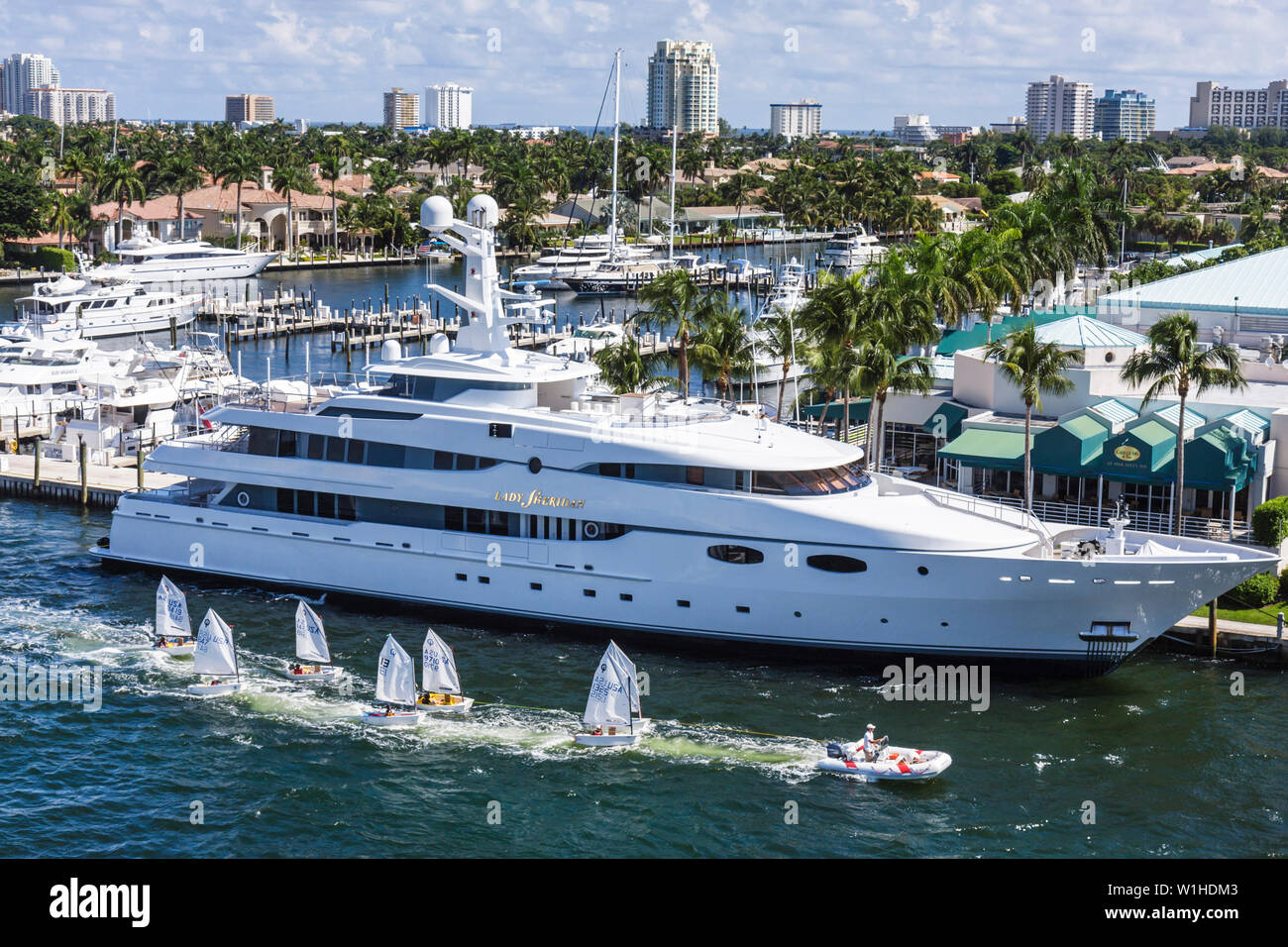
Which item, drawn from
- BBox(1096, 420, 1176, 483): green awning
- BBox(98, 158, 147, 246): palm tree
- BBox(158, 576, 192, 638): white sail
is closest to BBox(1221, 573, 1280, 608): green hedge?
BBox(1096, 420, 1176, 483): green awning

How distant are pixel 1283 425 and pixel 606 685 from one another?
23.5m

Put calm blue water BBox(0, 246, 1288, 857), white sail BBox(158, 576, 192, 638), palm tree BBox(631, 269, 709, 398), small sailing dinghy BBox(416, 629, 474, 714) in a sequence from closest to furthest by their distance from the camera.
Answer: calm blue water BBox(0, 246, 1288, 857) → small sailing dinghy BBox(416, 629, 474, 714) → white sail BBox(158, 576, 192, 638) → palm tree BBox(631, 269, 709, 398)

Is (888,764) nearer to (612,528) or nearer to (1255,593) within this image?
(612,528)

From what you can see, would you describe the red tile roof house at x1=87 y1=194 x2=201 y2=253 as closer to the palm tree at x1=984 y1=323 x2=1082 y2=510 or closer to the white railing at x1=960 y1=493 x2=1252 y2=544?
the palm tree at x1=984 y1=323 x2=1082 y2=510

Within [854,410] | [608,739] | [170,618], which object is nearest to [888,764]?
[608,739]

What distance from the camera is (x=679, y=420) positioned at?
34.8 metres

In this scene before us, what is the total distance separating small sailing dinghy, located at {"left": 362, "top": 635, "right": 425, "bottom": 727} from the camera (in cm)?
2948

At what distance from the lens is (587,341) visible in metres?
78.6

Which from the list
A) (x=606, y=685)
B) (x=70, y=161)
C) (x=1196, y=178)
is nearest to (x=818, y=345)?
(x=606, y=685)

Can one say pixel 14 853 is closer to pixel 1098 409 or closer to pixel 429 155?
pixel 1098 409

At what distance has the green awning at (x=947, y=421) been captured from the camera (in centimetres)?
4531

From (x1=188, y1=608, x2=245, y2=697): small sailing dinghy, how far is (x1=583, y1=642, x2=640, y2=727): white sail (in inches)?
321

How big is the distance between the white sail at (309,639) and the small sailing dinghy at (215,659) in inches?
57.6

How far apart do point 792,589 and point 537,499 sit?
6.39m
